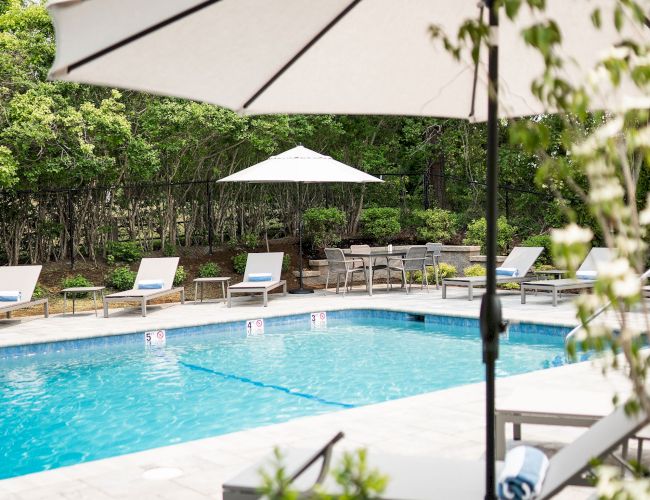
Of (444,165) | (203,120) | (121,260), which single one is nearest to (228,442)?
(203,120)

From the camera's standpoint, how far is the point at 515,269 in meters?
13.2

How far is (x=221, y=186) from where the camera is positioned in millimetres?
17875

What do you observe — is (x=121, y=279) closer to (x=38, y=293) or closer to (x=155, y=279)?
(x=38, y=293)

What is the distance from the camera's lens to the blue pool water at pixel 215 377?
6.50 metres

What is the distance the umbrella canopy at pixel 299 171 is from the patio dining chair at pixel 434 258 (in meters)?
1.90

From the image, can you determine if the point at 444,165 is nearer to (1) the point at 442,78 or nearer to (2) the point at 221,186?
(2) the point at 221,186

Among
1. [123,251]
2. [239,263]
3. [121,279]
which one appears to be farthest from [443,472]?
[123,251]

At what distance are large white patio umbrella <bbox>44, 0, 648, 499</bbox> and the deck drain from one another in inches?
79.0

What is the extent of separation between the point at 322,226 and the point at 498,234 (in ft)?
11.9

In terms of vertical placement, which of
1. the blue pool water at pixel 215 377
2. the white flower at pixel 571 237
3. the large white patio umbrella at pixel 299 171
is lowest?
the blue pool water at pixel 215 377

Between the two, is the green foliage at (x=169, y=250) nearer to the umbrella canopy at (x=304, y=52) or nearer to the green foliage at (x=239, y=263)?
the green foliage at (x=239, y=263)

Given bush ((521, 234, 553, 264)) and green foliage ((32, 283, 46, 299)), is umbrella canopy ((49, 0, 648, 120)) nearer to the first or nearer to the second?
bush ((521, 234, 553, 264))

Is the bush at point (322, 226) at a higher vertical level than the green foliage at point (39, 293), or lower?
higher

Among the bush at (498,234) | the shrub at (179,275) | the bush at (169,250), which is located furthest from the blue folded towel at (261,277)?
the bush at (498,234)
